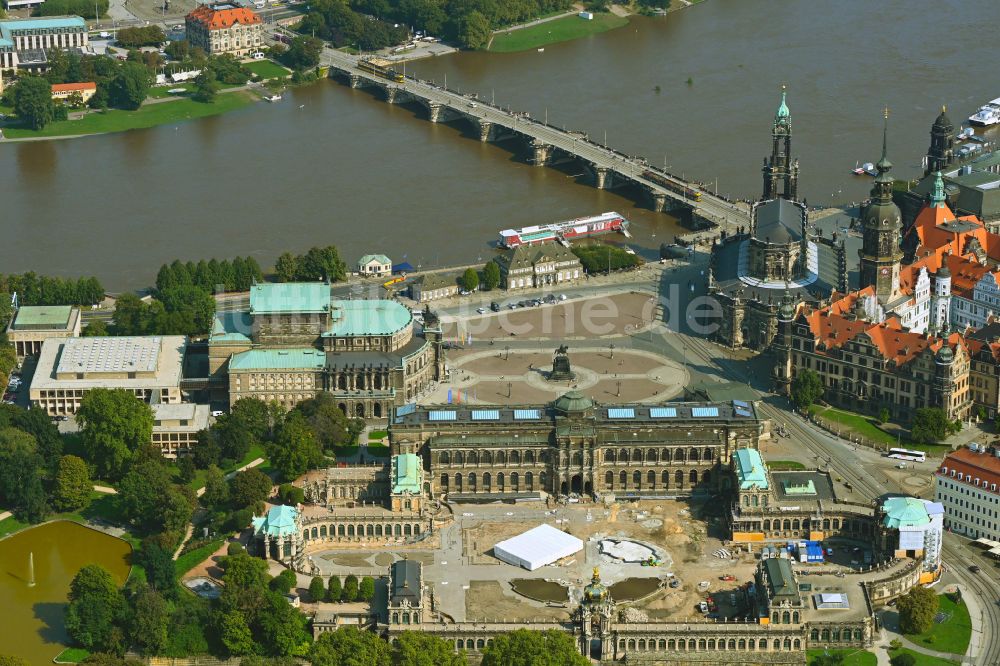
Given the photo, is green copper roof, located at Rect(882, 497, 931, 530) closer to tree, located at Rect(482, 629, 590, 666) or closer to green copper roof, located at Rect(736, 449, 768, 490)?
green copper roof, located at Rect(736, 449, 768, 490)

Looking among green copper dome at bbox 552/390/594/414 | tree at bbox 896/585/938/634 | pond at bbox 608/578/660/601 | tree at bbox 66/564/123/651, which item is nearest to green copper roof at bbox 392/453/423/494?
green copper dome at bbox 552/390/594/414

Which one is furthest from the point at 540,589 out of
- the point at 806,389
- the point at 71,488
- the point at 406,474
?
the point at 806,389

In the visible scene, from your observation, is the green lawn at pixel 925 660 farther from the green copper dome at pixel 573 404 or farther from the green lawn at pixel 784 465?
the green copper dome at pixel 573 404

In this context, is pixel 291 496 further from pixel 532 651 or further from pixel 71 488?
pixel 532 651

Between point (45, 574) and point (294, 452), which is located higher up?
point (294, 452)

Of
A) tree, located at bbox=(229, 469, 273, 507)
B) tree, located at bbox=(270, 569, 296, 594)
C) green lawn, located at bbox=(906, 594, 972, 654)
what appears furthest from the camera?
tree, located at bbox=(229, 469, 273, 507)

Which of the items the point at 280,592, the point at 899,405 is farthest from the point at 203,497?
the point at 899,405
